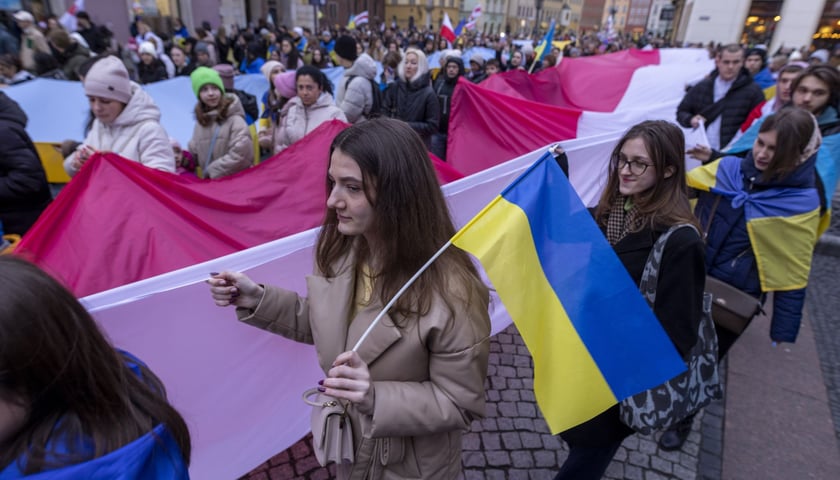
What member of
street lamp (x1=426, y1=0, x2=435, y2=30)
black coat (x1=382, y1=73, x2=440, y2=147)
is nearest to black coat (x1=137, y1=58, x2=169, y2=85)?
black coat (x1=382, y1=73, x2=440, y2=147)

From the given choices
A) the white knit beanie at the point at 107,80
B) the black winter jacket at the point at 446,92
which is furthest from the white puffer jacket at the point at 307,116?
the black winter jacket at the point at 446,92

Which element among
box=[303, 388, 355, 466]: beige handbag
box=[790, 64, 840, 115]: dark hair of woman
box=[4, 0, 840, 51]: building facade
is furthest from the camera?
box=[4, 0, 840, 51]: building facade

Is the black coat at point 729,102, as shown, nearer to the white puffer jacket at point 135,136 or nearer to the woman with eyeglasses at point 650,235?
the woman with eyeglasses at point 650,235

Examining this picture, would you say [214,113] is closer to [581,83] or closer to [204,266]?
[204,266]

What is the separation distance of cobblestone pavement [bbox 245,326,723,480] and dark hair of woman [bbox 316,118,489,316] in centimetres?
174

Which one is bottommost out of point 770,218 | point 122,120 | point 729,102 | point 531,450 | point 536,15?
point 531,450

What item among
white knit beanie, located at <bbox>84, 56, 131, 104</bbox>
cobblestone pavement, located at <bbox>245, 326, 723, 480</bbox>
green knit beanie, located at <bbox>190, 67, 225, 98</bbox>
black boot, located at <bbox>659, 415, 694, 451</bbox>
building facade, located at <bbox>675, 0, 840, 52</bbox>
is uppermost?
building facade, located at <bbox>675, 0, 840, 52</bbox>

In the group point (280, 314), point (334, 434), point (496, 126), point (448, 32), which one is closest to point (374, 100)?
point (496, 126)

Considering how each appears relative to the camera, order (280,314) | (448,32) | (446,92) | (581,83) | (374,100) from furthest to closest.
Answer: (448,32), (581,83), (446,92), (374,100), (280,314)

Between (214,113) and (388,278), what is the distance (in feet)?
10.5

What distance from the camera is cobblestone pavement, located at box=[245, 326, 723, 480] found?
2.71 metres

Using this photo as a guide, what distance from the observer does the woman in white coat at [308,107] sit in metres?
4.21

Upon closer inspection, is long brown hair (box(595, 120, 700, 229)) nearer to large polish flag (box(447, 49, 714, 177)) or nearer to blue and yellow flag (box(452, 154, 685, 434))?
blue and yellow flag (box(452, 154, 685, 434))

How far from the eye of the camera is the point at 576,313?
152 cm
